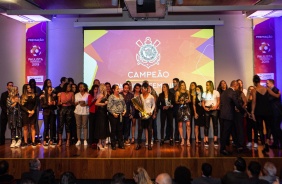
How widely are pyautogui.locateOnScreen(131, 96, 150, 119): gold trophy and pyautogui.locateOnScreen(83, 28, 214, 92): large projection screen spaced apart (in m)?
2.55

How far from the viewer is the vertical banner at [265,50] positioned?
951 cm

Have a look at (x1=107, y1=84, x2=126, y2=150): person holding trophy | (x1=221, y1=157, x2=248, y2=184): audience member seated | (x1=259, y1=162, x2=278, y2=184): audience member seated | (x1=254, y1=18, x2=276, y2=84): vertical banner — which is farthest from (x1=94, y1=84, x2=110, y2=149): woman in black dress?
(x1=254, y1=18, x2=276, y2=84): vertical banner

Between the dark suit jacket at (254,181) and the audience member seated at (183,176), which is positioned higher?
the audience member seated at (183,176)

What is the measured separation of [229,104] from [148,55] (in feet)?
13.3

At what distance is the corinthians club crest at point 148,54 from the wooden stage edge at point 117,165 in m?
4.50

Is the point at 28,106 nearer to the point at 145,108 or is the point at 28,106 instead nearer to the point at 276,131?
the point at 145,108

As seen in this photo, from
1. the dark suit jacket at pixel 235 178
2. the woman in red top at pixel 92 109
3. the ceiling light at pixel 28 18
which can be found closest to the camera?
the dark suit jacket at pixel 235 178

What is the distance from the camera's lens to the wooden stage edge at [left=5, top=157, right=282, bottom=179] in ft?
19.4

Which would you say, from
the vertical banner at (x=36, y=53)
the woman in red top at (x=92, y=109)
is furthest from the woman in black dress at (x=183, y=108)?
the vertical banner at (x=36, y=53)

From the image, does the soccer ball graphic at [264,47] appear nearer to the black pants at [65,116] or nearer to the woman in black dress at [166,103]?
the woman in black dress at [166,103]

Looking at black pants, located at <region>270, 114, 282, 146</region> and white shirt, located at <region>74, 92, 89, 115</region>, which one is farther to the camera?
white shirt, located at <region>74, 92, 89, 115</region>

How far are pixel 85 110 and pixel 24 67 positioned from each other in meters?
3.47

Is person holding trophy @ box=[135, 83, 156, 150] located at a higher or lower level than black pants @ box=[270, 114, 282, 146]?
higher

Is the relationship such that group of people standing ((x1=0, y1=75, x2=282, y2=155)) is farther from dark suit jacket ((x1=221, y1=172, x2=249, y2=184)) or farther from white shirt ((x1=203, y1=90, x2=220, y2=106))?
dark suit jacket ((x1=221, y1=172, x2=249, y2=184))
